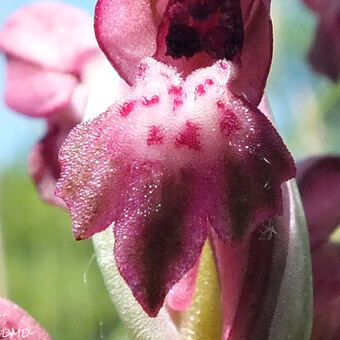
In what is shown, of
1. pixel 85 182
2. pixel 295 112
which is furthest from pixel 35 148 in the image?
pixel 295 112

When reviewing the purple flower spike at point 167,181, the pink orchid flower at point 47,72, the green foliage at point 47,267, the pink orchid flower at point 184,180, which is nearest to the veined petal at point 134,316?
the pink orchid flower at point 184,180

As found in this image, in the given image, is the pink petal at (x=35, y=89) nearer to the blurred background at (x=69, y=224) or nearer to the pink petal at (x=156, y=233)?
the blurred background at (x=69, y=224)

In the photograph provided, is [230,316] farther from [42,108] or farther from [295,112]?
[295,112]

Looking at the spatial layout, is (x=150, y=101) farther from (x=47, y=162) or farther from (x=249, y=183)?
(x=47, y=162)

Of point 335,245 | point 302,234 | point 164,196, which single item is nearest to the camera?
point 164,196

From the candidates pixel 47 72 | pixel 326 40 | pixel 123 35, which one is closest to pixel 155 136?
pixel 123 35

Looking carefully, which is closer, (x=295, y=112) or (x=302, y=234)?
(x=302, y=234)

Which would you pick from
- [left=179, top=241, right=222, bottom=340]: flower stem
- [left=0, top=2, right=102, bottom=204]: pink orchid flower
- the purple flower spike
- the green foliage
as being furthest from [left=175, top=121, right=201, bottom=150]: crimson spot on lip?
the green foliage

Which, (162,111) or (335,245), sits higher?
(162,111)
